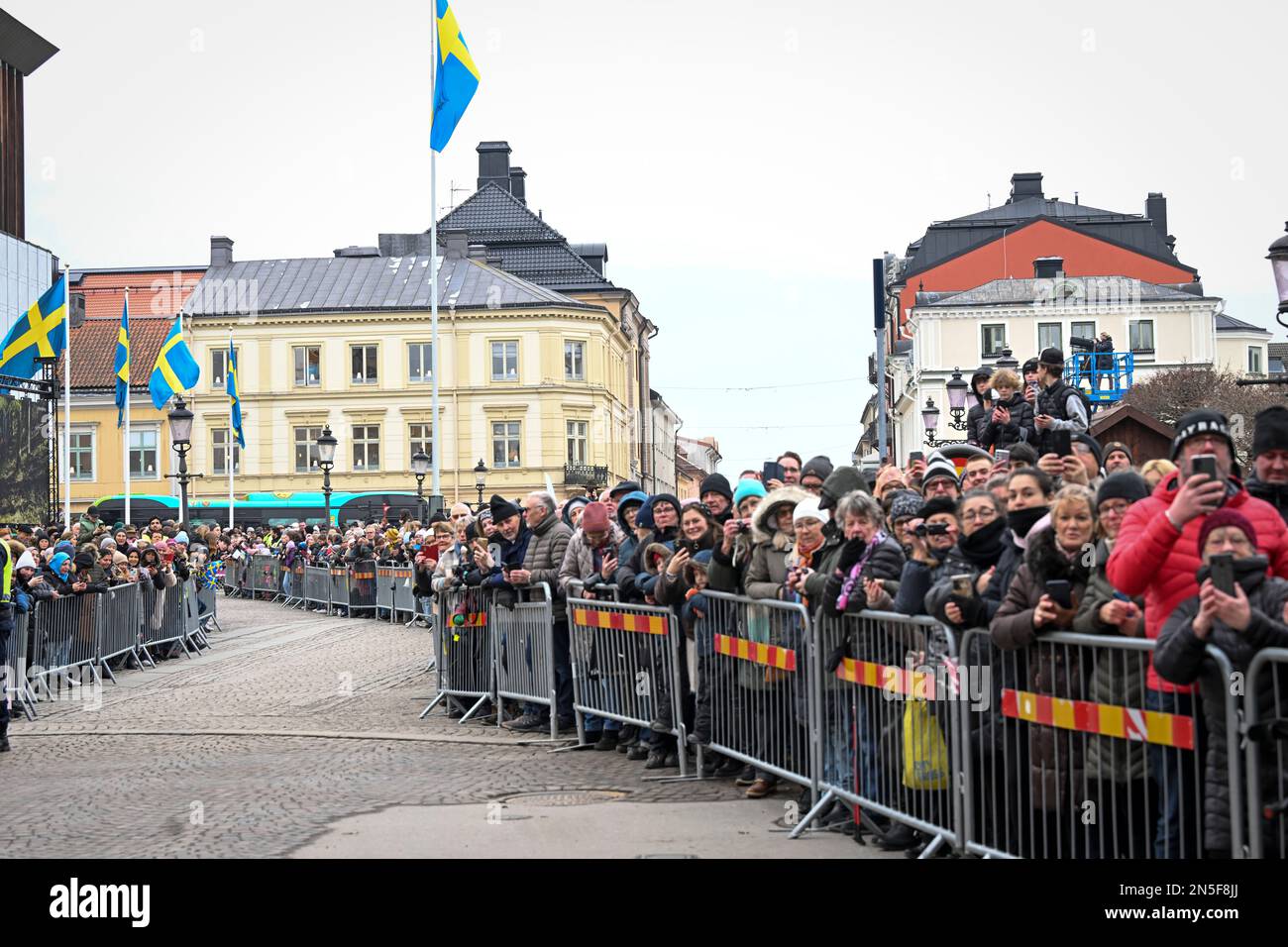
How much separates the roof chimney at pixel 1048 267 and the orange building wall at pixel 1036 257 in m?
3.36

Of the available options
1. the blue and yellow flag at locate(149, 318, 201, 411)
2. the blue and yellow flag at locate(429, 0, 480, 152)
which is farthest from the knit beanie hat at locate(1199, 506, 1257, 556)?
the blue and yellow flag at locate(149, 318, 201, 411)

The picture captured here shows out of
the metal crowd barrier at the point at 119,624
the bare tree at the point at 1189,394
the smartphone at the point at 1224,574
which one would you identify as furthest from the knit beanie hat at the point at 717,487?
the bare tree at the point at 1189,394

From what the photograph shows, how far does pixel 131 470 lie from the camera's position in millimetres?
76438

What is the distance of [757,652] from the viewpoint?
970cm

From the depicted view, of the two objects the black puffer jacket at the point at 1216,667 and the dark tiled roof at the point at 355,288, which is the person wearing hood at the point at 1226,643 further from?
the dark tiled roof at the point at 355,288

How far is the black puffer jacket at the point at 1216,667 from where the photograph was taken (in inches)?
207

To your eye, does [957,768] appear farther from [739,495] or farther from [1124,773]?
[739,495]

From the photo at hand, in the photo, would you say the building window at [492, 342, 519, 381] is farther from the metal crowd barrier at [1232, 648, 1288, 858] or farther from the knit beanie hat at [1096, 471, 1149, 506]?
the metal crowd barrier at [1232, 648, 1288, 858]

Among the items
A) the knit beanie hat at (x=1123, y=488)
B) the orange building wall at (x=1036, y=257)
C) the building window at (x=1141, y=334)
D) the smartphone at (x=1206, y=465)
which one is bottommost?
the knit beanie hat at (x=1123, y=488)

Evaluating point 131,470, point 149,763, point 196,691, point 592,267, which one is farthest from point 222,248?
point 149,763

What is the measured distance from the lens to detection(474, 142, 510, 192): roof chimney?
9650 centimetres

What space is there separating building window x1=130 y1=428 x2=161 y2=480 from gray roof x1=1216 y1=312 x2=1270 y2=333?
48.3m

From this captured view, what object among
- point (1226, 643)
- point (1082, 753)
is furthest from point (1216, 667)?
point (1082, 753)
